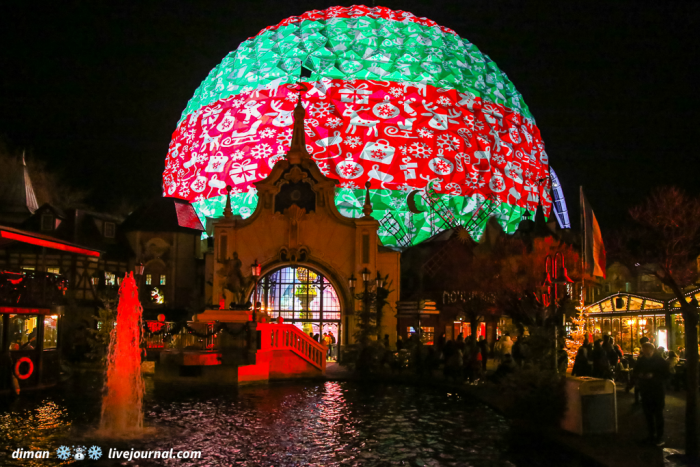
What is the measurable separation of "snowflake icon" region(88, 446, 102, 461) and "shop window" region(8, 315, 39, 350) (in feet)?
31.7

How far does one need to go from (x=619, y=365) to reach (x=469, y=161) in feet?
90.0

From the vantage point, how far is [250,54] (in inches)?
2079

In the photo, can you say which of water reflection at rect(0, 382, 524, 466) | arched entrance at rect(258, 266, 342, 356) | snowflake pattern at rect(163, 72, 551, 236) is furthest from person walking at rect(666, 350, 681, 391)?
snowflake pattern at rect(163, 72, 551, 236)

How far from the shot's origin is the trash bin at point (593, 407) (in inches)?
496

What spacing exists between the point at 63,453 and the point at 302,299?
28.0 m

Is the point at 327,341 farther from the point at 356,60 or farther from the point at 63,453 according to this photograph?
the point at 63,453

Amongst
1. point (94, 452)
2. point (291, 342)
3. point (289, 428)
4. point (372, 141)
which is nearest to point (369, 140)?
point (372, 141)

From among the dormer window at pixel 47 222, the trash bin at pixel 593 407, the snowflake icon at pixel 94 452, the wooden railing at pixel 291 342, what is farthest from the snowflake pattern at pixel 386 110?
the snowflake icon at pixel 94 452

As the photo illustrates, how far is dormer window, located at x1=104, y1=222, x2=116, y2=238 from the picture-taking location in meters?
44.7

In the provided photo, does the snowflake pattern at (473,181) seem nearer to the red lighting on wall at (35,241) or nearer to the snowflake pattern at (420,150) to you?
the snowflake pattern at (420,150)

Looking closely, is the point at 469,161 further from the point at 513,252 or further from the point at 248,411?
the point at 248,411

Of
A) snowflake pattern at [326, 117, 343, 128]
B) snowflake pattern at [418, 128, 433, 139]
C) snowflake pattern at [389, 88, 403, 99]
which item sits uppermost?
snowflake pattern at [389, 88, 403, 99]

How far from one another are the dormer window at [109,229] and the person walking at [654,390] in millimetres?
38044

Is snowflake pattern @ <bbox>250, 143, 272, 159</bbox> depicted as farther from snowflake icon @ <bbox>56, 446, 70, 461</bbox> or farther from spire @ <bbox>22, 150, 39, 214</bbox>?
snowflake icon @ <bbox>56, 446, 70, 461</bbox>
